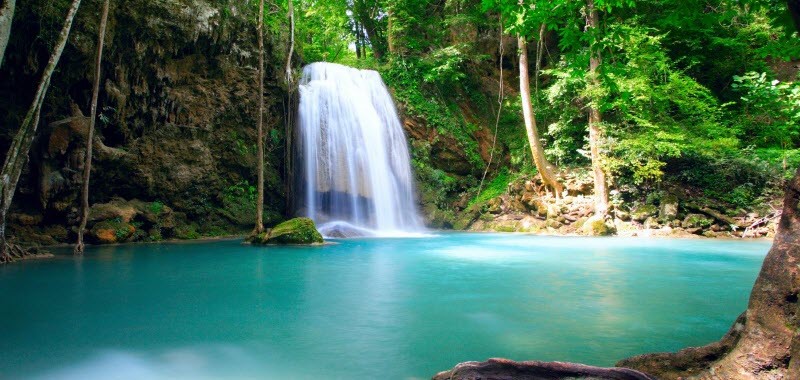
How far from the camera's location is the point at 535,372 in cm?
225

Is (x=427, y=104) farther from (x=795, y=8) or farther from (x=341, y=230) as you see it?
(x=795, y=8)

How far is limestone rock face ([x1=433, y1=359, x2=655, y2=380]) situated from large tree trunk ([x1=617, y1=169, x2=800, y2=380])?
43 cm

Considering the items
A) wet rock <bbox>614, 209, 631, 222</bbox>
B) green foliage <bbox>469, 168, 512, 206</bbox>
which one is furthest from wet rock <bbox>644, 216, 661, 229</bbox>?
green foliage <bbox>469, 168, 512, 206</bbox>

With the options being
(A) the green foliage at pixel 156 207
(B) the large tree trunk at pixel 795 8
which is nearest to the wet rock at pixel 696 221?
(B) the large tree trunk at pixel 795 8

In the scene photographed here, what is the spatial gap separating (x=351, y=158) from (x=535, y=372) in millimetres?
15093

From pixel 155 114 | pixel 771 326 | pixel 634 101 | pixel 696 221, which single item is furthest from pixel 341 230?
pixel 771 326

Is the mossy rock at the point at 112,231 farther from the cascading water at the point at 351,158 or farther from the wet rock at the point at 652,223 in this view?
the wet rock at the point at 652,223

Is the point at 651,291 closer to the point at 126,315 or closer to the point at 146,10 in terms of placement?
the point at 126,315

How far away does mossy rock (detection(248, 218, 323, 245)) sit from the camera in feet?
38.8

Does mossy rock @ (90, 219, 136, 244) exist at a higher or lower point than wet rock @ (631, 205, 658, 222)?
lower

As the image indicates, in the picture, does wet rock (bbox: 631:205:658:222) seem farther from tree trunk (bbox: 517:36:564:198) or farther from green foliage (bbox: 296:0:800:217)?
tree trunk (bbox: 517:36:564:198)

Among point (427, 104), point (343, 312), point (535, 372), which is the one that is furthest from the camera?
point (427, 104)

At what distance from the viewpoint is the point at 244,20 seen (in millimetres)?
14719

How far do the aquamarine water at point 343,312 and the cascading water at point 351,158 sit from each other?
6727mm
